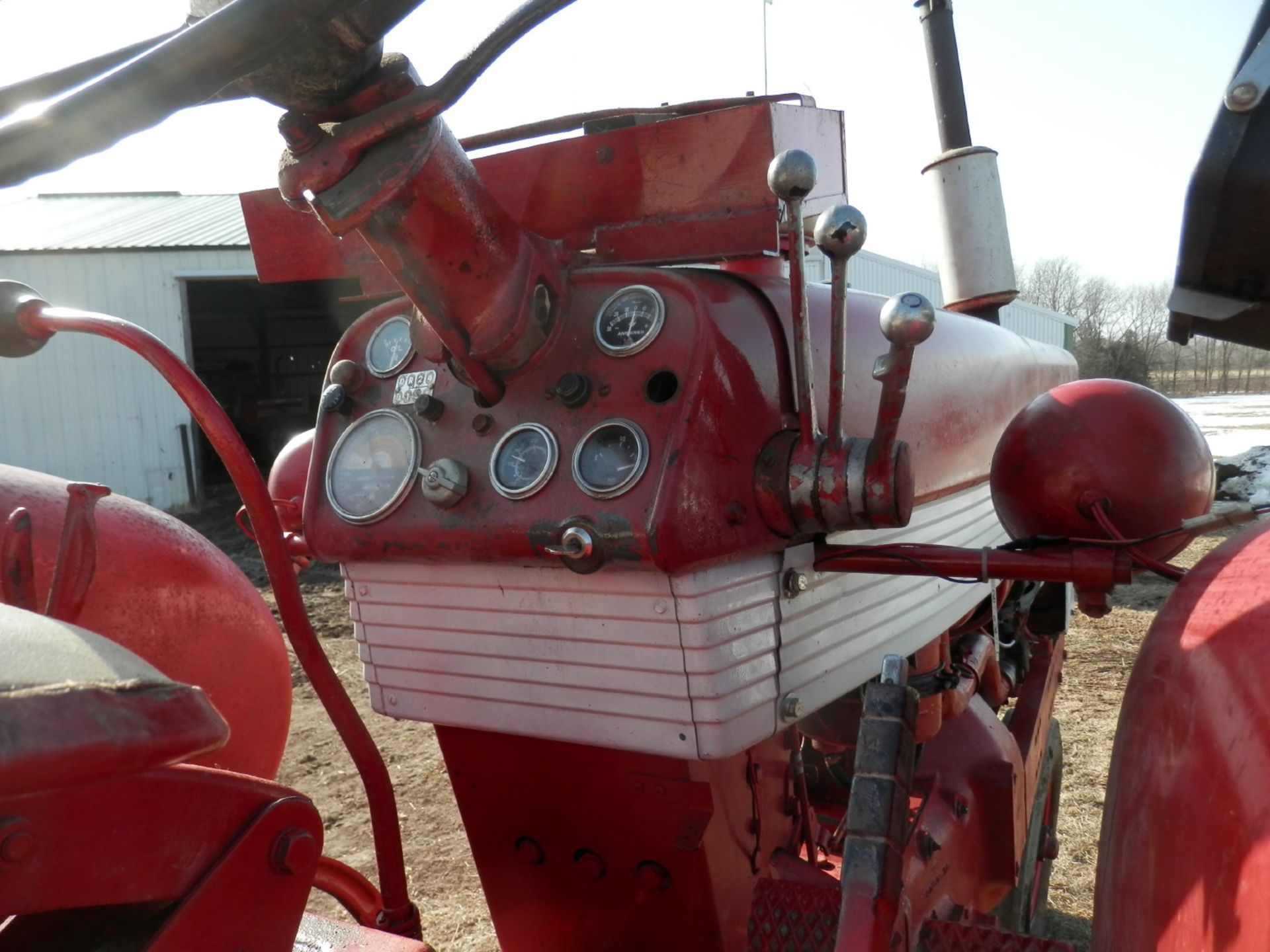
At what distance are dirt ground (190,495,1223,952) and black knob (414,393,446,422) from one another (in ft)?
6.50

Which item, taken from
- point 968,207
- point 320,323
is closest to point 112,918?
point 968,207

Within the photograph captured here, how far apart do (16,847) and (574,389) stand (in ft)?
3.15

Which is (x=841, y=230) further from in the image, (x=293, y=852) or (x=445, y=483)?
(x=293, y=852)

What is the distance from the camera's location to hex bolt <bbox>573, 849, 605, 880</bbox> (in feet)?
5.90

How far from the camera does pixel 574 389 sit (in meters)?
1.56

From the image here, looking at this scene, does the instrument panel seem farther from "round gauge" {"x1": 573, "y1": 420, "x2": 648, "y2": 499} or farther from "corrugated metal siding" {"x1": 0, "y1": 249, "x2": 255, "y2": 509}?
"corrugated metal siding" {"x1": 0, "y1": 249, "x2": 255, "y2": 509}

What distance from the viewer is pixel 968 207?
3.04 meters

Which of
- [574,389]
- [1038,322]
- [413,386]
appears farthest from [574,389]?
[1038,322]

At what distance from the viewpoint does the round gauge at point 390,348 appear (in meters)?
1.80

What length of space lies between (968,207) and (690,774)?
2097mm

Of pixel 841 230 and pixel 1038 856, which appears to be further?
pixel 1038 856

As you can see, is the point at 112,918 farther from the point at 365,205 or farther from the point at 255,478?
the point at 365,205

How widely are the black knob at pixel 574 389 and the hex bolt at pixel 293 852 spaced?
740 millimetres

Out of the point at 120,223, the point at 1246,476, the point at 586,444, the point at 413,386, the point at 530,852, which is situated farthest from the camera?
the point at 120,223
